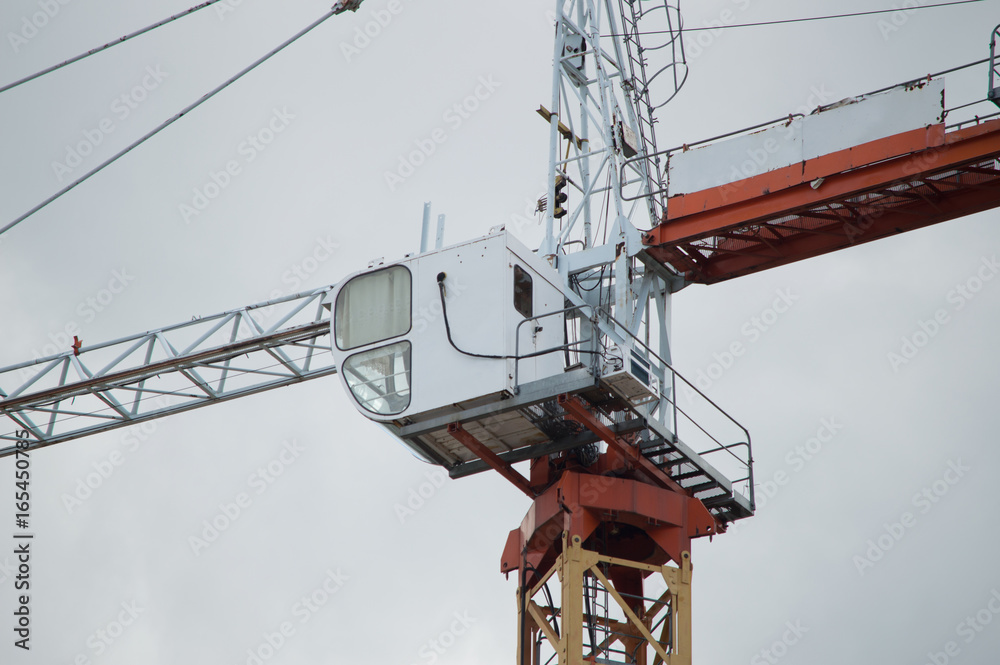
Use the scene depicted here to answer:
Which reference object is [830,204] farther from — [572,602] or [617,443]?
[572,602]

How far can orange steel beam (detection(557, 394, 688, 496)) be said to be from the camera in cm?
2325

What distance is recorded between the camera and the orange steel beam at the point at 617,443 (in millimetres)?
23250

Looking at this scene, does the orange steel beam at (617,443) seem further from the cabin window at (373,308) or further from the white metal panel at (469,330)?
the cabin window at (373,308)

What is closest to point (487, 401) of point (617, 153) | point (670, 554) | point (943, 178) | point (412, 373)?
point (412, 373)

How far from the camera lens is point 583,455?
25.1 meters

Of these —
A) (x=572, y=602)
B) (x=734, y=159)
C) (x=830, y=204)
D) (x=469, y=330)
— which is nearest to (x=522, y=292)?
(x=469, y=330)

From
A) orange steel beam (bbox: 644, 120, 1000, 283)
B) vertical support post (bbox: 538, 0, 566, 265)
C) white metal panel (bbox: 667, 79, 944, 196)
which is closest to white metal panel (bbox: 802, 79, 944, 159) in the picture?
white metal panel (bbox: 667, 79, 944, 196)

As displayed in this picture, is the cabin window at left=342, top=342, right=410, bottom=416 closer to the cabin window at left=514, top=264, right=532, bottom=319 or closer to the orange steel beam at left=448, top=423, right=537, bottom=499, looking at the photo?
the orange steel beam at left=448, top=423, right=537, bottom=499

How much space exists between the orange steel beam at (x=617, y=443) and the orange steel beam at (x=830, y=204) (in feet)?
12.4

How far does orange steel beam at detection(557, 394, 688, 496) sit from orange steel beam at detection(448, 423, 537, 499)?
1.63 metres

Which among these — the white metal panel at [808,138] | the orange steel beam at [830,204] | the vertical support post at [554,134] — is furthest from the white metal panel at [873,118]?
the vertical support post at [554,134]

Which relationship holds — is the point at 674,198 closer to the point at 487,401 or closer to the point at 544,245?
the point at 544,245

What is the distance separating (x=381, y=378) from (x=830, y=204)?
7706mm

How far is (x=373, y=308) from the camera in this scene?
24719 mm
